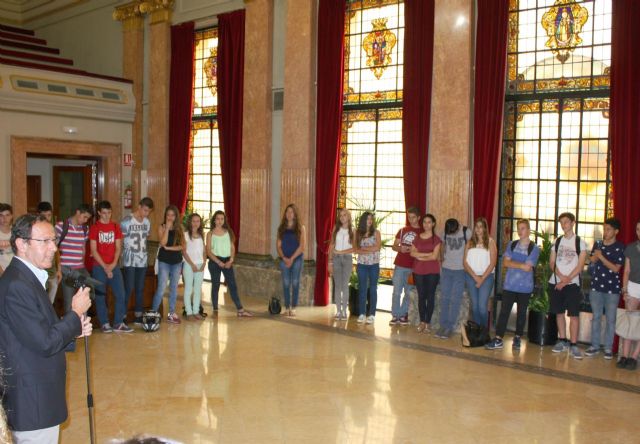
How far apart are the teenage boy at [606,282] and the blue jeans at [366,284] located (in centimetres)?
281

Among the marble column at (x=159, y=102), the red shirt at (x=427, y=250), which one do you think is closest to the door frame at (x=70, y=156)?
the marble column at (x=159, y=102)

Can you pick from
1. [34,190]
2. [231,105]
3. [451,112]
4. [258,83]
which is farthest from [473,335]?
[34,190]

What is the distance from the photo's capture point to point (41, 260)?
3.10 m

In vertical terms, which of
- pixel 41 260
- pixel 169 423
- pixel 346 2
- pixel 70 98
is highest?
pixel 346 2

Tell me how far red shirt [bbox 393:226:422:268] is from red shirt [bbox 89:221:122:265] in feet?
12.1

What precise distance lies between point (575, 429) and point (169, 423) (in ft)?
10.7

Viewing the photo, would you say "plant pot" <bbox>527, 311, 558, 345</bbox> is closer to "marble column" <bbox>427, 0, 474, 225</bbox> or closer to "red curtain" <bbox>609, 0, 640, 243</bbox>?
"red curtain" <bbox>609, 0, 640, 243</bbox>

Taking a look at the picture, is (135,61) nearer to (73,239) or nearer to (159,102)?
(159,102)

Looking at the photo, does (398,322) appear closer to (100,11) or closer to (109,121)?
(109,121)

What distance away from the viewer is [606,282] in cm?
727

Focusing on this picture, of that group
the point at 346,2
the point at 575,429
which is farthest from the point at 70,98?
the point at 575,429

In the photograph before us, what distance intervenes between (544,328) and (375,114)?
409 cm

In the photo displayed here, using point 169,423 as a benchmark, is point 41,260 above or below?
above

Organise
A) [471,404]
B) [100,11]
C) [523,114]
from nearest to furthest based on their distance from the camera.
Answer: [471,404] → [523,114] → [100,11]
